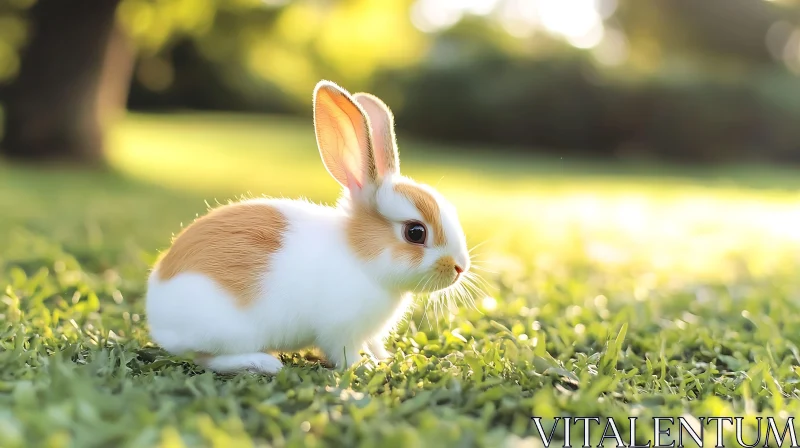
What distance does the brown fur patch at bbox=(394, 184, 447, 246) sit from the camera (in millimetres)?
2225

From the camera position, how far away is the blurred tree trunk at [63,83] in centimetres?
829

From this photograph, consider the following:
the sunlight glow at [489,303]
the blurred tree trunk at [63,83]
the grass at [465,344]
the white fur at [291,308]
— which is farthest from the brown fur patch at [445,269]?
the blurred tree trunk at [63,83]

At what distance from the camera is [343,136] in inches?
90.4

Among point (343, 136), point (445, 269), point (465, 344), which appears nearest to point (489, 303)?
point (465, 344)

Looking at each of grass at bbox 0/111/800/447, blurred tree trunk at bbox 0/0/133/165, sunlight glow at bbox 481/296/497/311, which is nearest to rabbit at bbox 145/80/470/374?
grass at bbox 0/111/800/447

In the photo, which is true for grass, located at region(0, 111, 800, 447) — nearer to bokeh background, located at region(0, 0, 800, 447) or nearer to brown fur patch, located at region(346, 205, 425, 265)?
bokeh background, located at region(0, 0, 800, 447)

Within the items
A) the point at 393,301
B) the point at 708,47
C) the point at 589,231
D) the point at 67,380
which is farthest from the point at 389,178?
the point at 708,47

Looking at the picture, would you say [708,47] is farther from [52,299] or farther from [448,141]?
[52,299]

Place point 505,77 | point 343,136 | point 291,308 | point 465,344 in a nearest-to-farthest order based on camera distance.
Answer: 1. point 291,308
2. point 343,136
3. point 465,344
4. point 505,77

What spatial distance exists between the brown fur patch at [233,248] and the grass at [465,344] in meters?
0.28

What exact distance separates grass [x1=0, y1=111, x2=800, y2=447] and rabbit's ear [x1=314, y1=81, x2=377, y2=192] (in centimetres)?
47

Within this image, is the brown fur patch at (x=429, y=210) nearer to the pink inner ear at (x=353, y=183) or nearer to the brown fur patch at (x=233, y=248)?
the pink inner ear at (x=353, y=183)

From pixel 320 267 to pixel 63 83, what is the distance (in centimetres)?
740

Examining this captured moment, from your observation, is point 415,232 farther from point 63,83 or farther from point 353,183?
point 63,83
